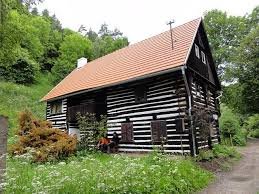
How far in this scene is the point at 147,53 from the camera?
752 inches

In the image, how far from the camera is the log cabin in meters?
15.2

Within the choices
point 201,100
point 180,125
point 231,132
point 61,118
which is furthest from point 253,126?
point 180,125

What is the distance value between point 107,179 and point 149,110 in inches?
343

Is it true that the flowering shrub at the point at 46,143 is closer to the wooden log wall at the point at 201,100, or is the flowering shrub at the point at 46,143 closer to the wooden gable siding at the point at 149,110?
the wooden gable siding at the point at 149,110

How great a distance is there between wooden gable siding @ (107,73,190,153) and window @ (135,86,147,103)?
22 centimetres

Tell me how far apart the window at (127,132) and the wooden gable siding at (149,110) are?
0.79 ft

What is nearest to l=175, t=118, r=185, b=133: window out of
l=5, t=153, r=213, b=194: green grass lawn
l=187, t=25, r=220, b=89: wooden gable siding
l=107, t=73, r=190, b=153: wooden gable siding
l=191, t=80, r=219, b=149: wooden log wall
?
l=107, t=73, r=190, b=153: wooden gable siding

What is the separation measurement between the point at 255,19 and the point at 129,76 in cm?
2510

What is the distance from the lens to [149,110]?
1653 centimetres

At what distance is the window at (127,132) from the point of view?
17.4 metres

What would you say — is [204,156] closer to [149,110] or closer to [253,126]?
[149,110]

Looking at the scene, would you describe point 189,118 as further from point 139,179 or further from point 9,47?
point 9,47

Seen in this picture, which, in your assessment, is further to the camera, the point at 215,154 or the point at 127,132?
the point at 127,132

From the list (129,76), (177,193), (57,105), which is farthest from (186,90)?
(57,105)
